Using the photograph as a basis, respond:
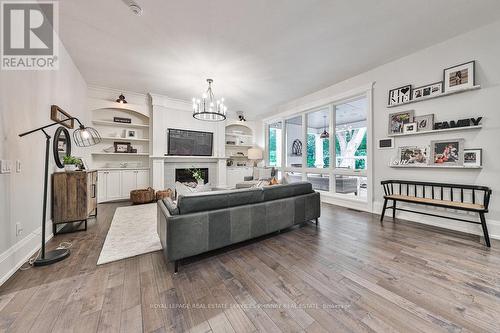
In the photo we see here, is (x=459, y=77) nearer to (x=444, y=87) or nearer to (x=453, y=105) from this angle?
(x=444, y=87)

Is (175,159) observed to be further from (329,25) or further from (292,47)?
(329,25)

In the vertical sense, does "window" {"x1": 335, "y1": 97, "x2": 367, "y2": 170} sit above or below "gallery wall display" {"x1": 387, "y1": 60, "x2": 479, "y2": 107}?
below

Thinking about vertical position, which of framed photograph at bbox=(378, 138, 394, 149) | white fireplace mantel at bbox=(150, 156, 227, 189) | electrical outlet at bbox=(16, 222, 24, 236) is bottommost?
electrical outlet at bbox=(16, 222, 24, 236)

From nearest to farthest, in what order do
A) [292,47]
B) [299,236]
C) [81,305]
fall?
[81,305]
[299,236]
[292,47]

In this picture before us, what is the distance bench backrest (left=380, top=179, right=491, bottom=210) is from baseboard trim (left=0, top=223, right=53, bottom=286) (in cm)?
519

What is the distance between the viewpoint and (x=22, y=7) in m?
2.20

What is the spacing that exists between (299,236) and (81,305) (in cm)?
244

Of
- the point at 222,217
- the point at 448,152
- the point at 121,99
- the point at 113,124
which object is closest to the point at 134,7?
the point at 222,217

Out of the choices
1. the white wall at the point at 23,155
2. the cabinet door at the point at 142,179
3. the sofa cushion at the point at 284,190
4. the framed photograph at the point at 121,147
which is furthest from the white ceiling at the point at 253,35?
the cabinet door at the point at 142,179

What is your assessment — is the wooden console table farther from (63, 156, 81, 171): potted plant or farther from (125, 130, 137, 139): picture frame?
(125, 130, 137, 139): picture frame

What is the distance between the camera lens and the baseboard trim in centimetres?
178

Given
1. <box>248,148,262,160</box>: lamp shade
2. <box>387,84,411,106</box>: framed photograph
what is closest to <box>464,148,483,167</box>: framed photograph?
<box>387,84,411,106</box>: framed photograph

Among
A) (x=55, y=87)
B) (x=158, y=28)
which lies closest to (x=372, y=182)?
(x=158, y=28)

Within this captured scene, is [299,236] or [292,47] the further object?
[292,47]
